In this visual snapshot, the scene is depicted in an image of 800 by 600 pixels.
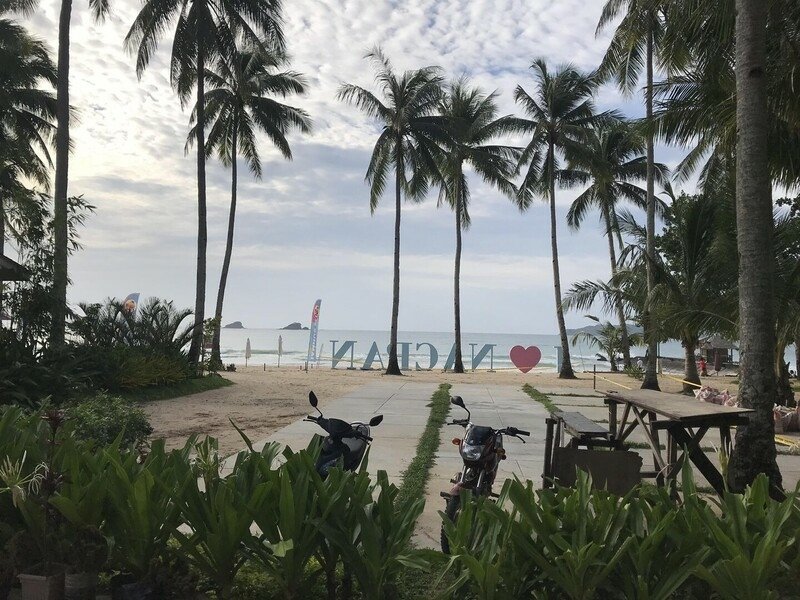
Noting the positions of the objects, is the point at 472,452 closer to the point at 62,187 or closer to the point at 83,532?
the point at 83,532

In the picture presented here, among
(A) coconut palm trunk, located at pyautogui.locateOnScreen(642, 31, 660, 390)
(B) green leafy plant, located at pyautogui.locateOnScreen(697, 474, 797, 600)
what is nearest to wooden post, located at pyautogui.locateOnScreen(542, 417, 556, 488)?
(B) green leafy plant, located at pyautogui.locateOnScreen(697, 474, 797, 600)

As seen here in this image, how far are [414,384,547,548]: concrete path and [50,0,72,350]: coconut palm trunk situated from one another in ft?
25.3

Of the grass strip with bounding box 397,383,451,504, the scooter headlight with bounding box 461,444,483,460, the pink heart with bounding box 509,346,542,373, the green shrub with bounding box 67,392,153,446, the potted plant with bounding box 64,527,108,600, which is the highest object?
the pink heart with bounding box 509,346,542,373

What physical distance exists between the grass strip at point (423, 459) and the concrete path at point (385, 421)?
11 centimetres

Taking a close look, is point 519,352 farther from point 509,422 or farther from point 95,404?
point 95,404

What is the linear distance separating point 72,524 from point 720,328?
15.6 metres

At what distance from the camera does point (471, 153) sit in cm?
2952

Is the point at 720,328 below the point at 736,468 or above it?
above

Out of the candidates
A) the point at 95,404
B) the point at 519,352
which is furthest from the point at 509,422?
the point at 519,352

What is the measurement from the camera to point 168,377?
51.5 ft

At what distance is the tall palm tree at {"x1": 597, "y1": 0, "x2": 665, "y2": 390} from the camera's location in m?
17.6

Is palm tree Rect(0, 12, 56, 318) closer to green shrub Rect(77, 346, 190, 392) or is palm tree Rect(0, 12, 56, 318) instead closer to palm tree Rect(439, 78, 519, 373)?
green shrub Rect(77, 346, 190, 392)

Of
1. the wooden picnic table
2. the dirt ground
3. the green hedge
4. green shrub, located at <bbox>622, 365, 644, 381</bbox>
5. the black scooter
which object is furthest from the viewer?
green shrub, located at <bbox>622, 365, 644, 381</bbox>

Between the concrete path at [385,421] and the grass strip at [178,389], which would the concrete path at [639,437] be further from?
the grass strip at [178,389]
